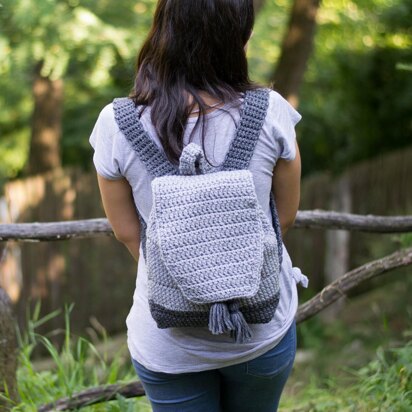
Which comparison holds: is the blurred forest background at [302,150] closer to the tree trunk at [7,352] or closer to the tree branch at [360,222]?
the tree trunk at [7,352]

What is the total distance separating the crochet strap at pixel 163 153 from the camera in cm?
182

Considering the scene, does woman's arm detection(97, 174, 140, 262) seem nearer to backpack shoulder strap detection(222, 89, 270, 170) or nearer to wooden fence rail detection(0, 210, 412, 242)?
backpack shoulder strap detection(222, 89, 270, 170)

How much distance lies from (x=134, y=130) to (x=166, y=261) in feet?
1.11

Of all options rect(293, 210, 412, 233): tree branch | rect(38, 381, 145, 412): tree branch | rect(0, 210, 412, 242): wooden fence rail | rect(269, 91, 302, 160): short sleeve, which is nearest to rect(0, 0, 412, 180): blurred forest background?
rect(0, 210, 412, 242): wooden fence rail

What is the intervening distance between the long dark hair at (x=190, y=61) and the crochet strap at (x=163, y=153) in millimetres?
31

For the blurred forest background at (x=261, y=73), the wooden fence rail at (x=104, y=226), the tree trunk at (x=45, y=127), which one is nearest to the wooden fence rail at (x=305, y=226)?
the wooden fence rail at (x=104, y=226)

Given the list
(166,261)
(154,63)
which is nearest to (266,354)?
(166,261)

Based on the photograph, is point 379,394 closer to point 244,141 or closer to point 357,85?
point 244,141

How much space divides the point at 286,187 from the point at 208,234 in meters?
0.33

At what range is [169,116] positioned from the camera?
1817 mm

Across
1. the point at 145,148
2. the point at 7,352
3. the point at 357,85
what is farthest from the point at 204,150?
the point at 357,85

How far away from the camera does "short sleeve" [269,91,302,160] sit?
1.86m

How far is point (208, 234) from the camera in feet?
5.77

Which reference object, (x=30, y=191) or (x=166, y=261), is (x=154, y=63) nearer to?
(x=166, y=261)
